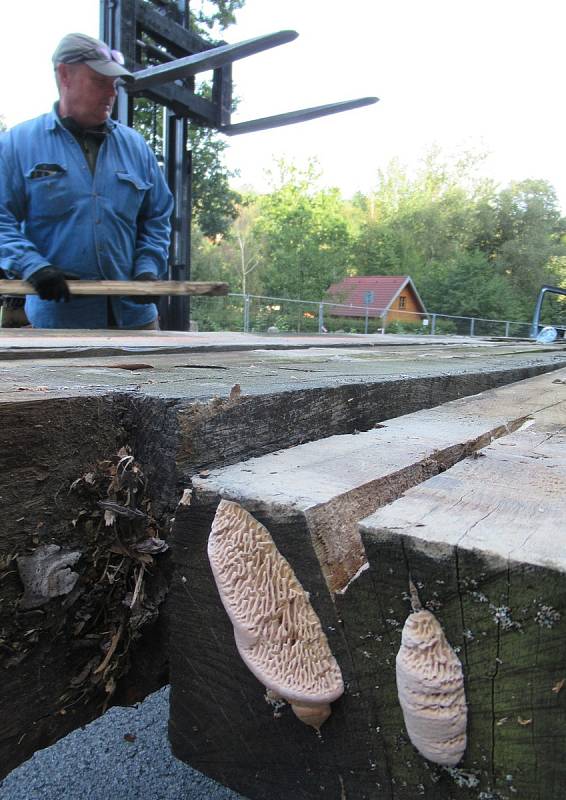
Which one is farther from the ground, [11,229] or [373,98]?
[373,98]

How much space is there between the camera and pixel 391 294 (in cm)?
3125

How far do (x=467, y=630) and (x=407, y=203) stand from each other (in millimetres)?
40968

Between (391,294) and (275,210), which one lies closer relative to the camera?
(275,210)

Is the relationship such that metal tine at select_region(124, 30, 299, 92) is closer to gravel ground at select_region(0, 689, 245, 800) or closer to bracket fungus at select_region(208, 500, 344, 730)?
gravel ground at select_region(0, 689, 245, 800)

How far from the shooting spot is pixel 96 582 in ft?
2.62

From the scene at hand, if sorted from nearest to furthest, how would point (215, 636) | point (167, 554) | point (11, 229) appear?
point (215, 636) < point (167, 554) < point (11, 229)

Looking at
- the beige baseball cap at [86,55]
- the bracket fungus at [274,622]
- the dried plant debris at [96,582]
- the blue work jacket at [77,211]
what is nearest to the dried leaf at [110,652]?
the dried plant debris at [96,582]

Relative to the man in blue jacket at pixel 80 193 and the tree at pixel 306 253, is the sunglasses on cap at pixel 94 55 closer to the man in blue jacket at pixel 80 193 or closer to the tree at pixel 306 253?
the man in blue jacket at pixel 80 193

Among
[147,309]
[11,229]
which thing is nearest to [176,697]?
[11,229]

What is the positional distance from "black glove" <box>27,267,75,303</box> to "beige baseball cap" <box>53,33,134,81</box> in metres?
0.99

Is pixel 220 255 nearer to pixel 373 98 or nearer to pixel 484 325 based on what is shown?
pixel 484 325

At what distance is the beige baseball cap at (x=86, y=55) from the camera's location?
9.37 ft

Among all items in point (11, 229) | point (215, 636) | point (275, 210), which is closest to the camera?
point (215, 636)

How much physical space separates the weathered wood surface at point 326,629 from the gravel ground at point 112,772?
2.99ft
